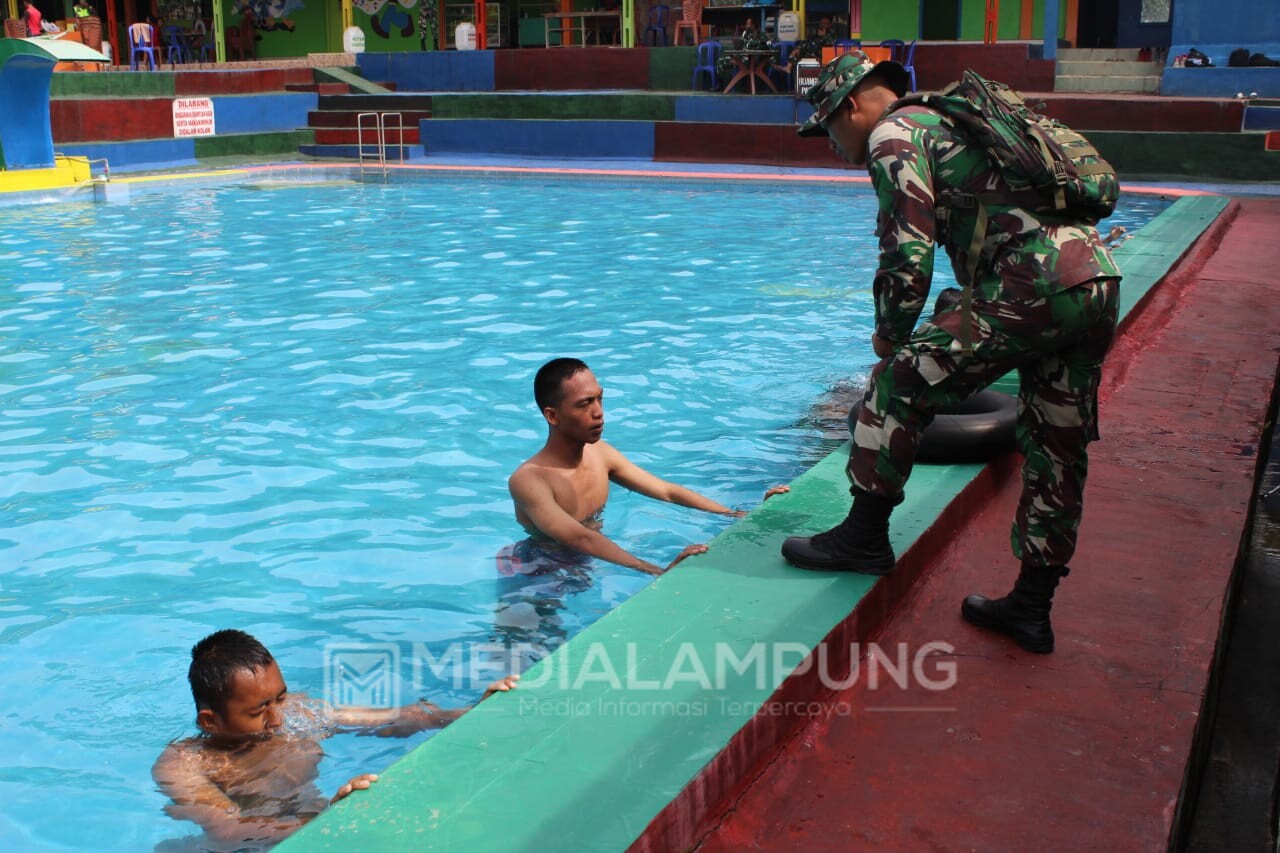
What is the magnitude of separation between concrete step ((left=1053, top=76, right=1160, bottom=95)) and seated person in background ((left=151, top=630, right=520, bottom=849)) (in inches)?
823

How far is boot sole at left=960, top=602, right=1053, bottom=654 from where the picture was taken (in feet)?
10.3

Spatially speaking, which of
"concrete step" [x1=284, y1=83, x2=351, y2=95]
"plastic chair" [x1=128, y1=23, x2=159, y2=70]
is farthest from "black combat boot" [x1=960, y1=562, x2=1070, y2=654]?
"plastic chair" [x1=128, y1=23, x2=159, y2=70]

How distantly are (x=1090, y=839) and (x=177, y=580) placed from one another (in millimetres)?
3559

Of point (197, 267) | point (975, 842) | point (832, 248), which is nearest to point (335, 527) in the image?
point (975, 842)

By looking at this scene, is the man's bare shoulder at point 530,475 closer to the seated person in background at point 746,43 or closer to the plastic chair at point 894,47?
the plastic chair at point 894,47

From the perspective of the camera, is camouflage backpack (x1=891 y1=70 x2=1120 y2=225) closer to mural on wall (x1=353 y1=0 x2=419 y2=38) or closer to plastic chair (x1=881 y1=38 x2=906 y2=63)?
plastic chair (x1=881 y1=38 x2=906 y2=63)

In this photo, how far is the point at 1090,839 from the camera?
7.75ft

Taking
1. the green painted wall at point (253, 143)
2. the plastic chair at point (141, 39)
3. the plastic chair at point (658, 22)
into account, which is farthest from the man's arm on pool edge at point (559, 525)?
the plastic chair at point (141, 39)

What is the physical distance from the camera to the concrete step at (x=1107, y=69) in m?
21.8

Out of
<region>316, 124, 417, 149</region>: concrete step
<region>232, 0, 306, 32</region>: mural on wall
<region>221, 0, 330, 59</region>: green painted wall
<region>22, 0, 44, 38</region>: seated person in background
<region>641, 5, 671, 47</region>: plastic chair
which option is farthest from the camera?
<region>232, 0, 306, 32</region>: mural on wall

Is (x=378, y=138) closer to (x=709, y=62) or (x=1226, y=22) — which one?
(x=709, y=62)

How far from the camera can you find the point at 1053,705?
2.89 m

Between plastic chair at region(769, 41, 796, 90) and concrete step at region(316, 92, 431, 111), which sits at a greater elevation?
plastic chair at region(769, 41, 796, 90)

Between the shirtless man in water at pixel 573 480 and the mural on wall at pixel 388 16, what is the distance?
28.2 m
